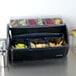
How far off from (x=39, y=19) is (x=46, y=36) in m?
0.13

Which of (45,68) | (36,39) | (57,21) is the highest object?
(57,21)

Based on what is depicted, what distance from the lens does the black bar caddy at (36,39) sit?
1.34 meters

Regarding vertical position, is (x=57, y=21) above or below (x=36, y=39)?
above

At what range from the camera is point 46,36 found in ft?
4.75

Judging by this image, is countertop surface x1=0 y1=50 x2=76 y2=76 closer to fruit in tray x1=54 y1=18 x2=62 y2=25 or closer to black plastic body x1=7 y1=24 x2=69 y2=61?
black plastic body x1=7 y1=24 x2=69 y2=61

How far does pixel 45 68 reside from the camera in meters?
1.34

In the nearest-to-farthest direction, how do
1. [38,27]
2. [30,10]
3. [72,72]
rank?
[72,72]
[38,27]
[30,10]

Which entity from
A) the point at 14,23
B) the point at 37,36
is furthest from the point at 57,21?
the point at 14,23

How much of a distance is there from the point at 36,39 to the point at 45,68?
8.1 inches

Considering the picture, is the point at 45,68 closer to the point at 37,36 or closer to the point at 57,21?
the point at 37,36

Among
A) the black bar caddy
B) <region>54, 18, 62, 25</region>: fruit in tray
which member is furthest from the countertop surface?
<region>54, 18, 62, 25</region>: fruit in tray

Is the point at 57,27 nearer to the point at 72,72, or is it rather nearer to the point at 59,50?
the point at 59,50

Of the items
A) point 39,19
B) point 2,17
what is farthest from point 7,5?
point 39,19

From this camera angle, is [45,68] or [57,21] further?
[57,21]
